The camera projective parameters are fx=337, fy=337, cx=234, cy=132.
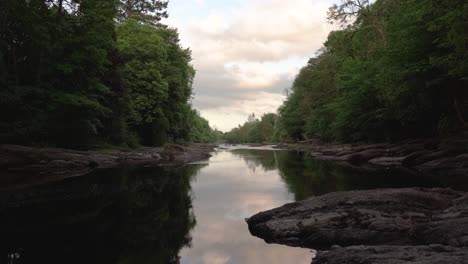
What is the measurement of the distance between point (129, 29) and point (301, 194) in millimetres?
36028

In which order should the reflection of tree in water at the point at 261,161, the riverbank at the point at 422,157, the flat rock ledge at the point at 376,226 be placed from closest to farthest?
the flat rock ledge at the point at 376,226, the riverbank at the point at 422,157, the reflection of tree in water at the point at 261,161

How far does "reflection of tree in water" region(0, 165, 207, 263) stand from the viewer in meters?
6.46

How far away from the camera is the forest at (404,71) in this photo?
15.4 metres

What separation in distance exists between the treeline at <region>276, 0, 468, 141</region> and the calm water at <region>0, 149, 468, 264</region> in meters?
6.08

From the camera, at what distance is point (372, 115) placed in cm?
3250

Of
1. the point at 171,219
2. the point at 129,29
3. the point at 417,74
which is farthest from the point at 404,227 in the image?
the point at 129,29

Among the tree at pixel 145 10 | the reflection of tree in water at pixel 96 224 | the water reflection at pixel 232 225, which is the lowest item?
the water reflection at pixel 232 225

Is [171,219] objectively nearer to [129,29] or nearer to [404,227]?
[404,227]

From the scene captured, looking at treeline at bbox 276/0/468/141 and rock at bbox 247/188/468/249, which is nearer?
rock at bbox 247/188/468/249

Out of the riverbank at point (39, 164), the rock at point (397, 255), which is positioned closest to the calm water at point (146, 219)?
the rock at point (397, 255)

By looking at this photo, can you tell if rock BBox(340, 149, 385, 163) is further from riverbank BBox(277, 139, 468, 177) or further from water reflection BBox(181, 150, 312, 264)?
water reflection BBox(181, 150, 312, 264)

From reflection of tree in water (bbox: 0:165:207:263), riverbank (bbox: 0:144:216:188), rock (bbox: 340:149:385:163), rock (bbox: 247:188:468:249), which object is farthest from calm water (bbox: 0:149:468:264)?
rock (bbox: 340:149:385:163)

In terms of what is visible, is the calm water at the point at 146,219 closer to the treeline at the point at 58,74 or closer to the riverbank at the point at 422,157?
the riverbank at the point at 422,157

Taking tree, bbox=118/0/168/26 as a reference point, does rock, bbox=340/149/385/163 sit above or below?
below
